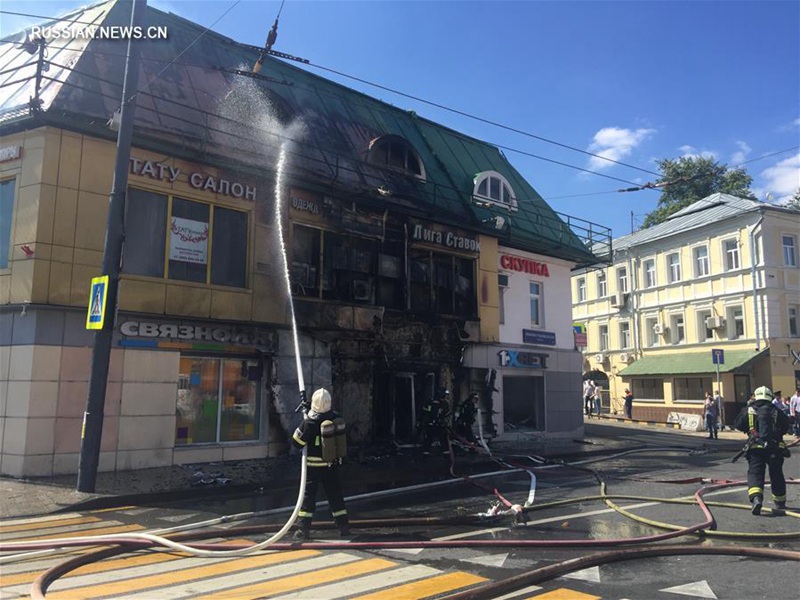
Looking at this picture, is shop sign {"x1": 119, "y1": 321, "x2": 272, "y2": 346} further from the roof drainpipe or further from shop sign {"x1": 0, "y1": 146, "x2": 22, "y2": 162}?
the roof drainpipe

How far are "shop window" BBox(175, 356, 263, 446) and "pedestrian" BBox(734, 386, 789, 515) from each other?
10.5 meters

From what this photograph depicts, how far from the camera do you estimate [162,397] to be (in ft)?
44.2

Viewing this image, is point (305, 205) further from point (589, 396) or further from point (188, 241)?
point (589, 396)

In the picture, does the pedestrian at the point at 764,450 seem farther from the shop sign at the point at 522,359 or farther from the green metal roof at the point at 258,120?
the shop sign at the point at 522,359

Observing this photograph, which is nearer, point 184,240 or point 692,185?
point 184,240

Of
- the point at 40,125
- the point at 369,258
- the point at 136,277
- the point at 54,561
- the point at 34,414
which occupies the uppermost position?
the point at 40,125

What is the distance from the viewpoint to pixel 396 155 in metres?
20.4

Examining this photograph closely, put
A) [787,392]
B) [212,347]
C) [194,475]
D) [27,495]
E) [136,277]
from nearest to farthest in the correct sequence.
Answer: [27,495] → [194,475] → [136,277] → [212,347] → [787,392]

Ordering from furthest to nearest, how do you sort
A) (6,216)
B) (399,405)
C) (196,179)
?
(399,405), (196,179), (6,216)

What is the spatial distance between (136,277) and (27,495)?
481 centimetres

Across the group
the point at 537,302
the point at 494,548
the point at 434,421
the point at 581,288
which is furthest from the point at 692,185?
the point at 494,548

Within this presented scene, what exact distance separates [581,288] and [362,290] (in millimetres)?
29197

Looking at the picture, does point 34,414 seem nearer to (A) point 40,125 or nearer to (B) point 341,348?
(A) point 40,125

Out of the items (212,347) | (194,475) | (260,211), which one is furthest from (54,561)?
(260,211)
